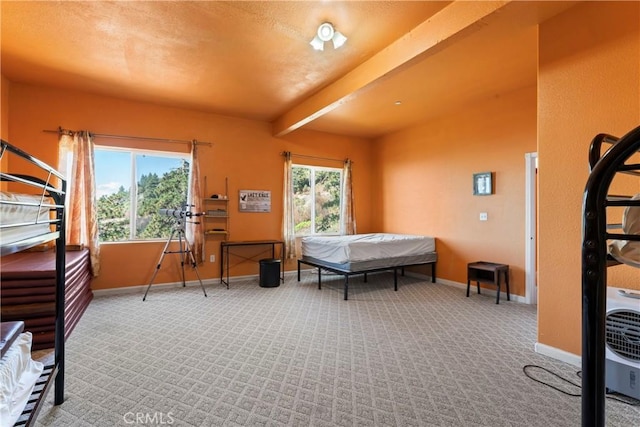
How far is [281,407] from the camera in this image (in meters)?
1.77

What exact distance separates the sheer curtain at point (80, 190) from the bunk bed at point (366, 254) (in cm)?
303

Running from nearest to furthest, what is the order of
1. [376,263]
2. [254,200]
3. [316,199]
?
[376,263], [254,200], [316,199]

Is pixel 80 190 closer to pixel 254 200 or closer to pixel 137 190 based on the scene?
pixel 137 190

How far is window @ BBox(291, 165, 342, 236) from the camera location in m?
5.82

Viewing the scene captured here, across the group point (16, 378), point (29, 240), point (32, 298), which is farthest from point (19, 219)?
point (32, 298)

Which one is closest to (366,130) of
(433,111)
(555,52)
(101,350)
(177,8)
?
(433,111)

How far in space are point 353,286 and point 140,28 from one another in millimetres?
4103

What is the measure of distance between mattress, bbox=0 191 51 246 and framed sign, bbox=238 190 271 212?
3.58m

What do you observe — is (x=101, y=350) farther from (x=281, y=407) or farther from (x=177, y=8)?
(x=177, y=8)

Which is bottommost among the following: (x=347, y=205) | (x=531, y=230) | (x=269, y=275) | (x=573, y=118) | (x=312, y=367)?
(x=312, y=367)

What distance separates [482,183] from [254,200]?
369cm

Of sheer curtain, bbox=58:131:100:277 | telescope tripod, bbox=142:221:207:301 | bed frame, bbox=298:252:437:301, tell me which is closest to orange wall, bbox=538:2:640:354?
bed frame, bbox=298:252:437:301

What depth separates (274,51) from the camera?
9.86 feet

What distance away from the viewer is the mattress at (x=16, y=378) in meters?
1.25
